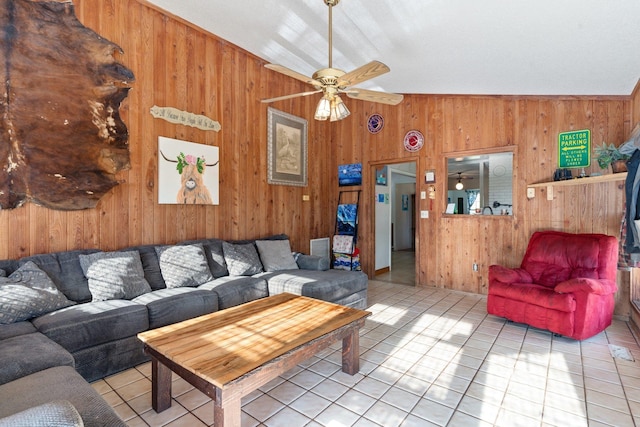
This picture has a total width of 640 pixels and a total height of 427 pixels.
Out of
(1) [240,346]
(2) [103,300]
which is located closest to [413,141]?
(1) [240,346]

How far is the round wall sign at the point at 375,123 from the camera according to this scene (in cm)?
531

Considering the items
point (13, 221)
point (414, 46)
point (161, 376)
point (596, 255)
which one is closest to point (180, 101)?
point (13, 221)

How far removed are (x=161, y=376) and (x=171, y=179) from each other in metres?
2.23

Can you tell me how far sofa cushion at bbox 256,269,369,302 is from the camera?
10.8 ft

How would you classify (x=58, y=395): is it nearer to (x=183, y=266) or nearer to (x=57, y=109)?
(x=183, y=266)

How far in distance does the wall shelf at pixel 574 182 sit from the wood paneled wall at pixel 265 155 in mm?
87

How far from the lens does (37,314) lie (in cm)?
226

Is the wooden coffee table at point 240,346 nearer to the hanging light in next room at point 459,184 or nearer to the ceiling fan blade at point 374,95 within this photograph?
the ceiling fan blade at point 374,95

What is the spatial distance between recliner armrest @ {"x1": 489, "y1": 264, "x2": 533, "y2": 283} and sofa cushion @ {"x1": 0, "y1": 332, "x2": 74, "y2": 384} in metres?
3.66

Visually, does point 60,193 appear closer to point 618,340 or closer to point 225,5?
point 225,5

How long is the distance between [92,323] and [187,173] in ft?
6.29

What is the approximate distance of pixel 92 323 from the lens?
7.22 ft

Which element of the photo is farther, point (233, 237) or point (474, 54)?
point (233, 237)

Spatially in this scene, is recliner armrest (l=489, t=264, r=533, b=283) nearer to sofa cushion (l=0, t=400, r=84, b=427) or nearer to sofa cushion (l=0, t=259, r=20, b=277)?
sofa cushion (l=0, t=400, r=84, b=427)
